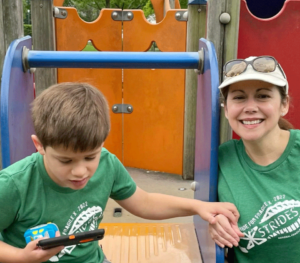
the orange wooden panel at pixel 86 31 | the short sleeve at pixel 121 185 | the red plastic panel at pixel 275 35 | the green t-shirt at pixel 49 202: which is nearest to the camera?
the green t-shirt at pixel 49 202

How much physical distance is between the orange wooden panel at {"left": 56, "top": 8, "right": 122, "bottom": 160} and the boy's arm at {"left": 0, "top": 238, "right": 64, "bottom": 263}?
2.78 m

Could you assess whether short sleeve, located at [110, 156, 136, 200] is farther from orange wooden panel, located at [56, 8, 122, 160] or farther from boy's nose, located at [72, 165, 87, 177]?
orange wooden panel, located at [56, 8, 122, 160]

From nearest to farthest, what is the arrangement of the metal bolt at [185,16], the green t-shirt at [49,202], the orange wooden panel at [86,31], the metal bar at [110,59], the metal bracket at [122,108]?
1. the green t-shirt at [49,202]
2. the metal bar at [110,59]
3. the metal bolt at [185,16]
4. the orange wooden panel at [86,31]
5. the metal bracket at [122,108]

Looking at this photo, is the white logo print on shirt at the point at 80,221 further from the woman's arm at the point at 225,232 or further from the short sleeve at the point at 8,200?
the woman's arm at the point at 225,232

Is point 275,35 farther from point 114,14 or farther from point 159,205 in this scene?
point 114,14

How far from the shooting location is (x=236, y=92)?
1.43 metres

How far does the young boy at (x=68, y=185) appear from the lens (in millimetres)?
1128

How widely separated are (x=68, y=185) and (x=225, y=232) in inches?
23.7

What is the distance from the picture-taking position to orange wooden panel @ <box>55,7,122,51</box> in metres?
3.71

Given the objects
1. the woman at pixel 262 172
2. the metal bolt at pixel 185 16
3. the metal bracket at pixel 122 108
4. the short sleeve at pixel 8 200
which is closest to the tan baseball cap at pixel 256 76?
the woman at pixel 262 172

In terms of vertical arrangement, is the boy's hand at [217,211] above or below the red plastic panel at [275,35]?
below

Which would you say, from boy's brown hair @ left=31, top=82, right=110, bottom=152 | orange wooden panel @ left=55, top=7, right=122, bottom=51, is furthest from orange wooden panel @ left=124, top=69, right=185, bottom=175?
boy's brown hair @ left=31, top=82, right=110, bottom=152

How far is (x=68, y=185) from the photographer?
4.09 ft

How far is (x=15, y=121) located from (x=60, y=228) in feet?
1.92
